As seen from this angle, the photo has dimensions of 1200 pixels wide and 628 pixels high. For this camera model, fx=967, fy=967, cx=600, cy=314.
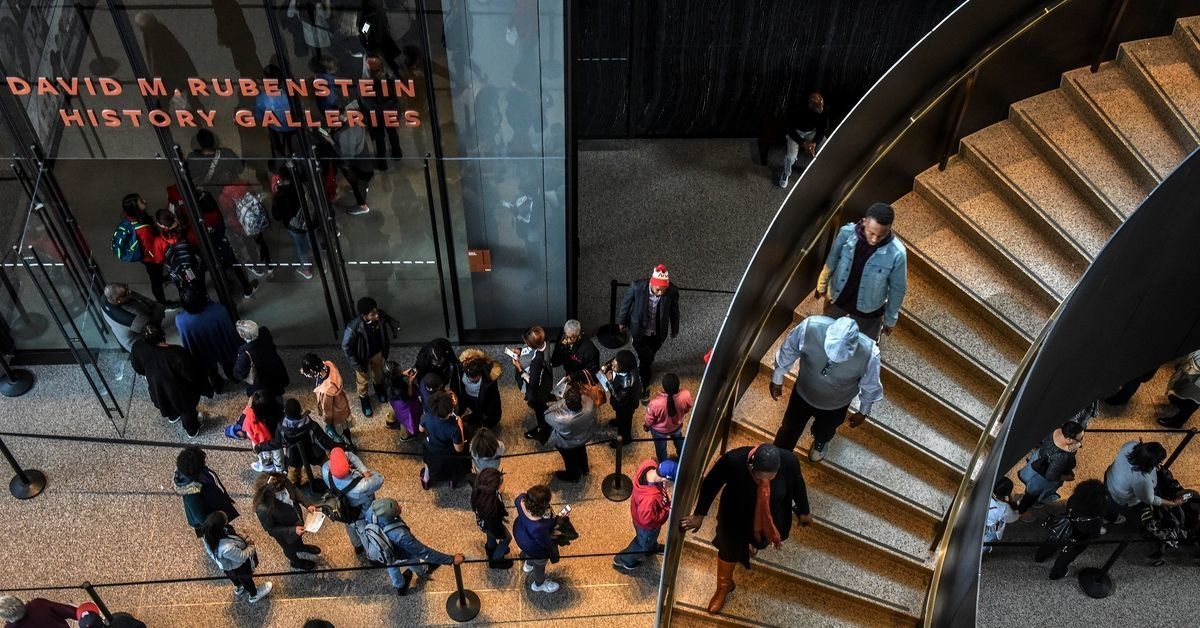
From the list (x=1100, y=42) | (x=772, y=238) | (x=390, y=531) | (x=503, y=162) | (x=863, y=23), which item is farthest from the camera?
(x=863, y=23)

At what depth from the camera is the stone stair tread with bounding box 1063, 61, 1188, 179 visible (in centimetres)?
793

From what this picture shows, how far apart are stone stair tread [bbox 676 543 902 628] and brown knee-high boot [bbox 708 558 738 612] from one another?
0.06 metres

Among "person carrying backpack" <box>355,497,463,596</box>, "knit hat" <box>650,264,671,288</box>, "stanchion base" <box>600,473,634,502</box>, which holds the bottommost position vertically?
"stanchion base" <box>600,473,634,502</box>

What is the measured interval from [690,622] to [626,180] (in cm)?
650

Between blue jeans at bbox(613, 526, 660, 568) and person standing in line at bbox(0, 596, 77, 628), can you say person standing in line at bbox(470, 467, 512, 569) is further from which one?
person standing in line at bbox(0, 596, 77, 628)

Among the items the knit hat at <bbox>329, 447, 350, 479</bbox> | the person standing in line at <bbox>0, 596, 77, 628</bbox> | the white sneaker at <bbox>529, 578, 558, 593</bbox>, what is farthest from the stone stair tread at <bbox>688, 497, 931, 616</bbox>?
the person standing in line at <bbox>0, 596, 77, 628</bbox>

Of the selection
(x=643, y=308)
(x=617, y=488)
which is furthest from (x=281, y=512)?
(x=643, y=308)

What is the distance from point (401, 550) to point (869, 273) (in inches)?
167

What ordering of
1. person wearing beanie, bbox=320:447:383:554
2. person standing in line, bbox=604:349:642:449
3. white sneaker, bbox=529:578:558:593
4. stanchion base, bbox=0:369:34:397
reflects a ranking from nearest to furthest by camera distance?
person wearing beanie, bbox=320:447:383:554 < white sneaker, bbox=529:578:558:593 < person standing in line, bbox=604:349:642:449 < stanchion base, bbox=0:369:34:397

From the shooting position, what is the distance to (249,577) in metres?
7.89

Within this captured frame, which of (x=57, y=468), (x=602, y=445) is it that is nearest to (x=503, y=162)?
(x=602, y=445)

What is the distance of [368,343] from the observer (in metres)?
9.01

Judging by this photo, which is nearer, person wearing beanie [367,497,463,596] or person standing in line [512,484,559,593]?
person standing in line [512,484,559,593]

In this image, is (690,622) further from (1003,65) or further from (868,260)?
(1003,65)
